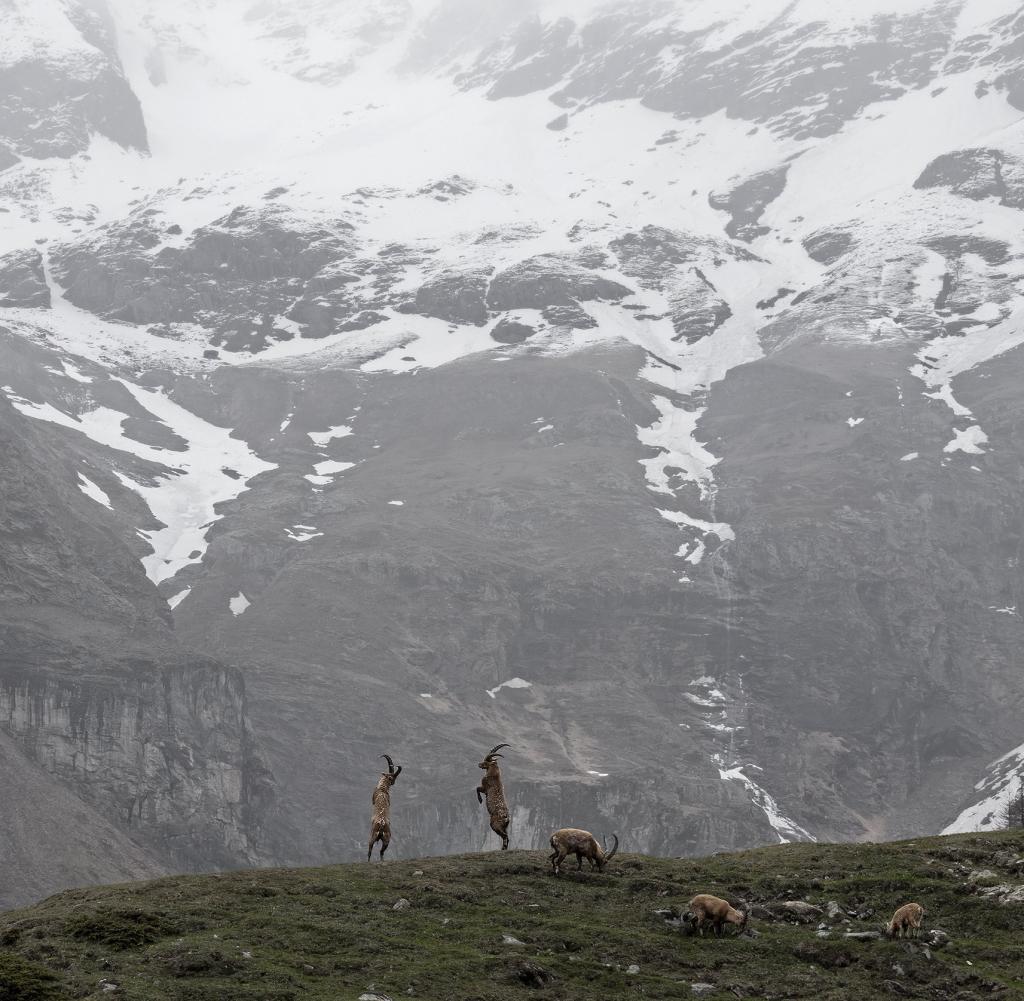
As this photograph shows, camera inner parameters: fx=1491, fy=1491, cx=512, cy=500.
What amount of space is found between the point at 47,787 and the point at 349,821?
40646mm

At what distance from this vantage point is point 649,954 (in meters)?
33.7

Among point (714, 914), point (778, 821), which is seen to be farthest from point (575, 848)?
point (778, 821)

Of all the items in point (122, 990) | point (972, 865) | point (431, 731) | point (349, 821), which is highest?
point (431, 731)

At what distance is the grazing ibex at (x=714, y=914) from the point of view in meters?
35.0

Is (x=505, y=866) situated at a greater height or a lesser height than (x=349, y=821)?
lesser

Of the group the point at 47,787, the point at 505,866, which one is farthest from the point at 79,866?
the point at 505,866

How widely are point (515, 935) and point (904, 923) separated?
9.02 m

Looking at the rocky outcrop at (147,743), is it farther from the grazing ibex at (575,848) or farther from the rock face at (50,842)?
the grazing ibex at (575,848)

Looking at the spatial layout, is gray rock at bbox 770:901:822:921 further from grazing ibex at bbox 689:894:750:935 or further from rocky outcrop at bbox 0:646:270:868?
rocky outcrop at bbox 0:646:270:868

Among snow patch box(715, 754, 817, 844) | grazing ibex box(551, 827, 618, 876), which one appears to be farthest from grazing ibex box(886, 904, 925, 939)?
snow patch box(715, 754, 817, 844)

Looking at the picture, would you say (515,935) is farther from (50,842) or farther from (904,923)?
(50,842)

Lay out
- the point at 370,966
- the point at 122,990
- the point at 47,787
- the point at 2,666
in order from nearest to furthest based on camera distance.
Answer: the point at 122,990
the point at 370,966
the point at 47,787
the point at 2,666

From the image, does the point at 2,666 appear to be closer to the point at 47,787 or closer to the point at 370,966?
the point at 47,787

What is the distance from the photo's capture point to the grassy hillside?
31.3m
